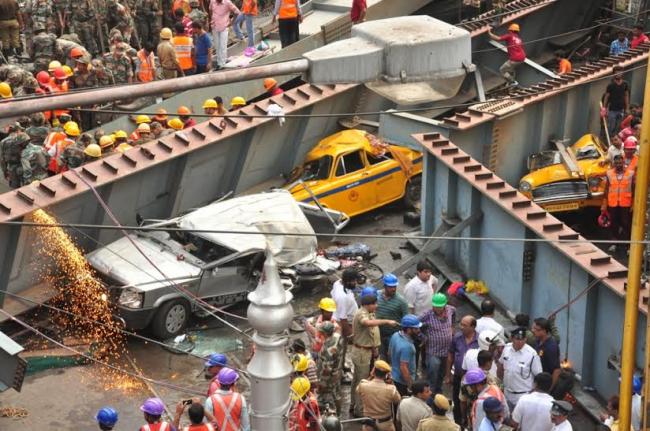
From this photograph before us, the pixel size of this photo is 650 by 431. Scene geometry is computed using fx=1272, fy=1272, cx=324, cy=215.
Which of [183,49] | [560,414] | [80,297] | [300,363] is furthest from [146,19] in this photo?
[560,414]

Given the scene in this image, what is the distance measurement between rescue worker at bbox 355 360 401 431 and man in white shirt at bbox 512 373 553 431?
53.0 inches

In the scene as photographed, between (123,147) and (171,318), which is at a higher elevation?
(123,147)

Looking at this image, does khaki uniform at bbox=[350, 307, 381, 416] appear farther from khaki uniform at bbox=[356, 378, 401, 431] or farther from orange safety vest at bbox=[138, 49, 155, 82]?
orange safety vest at bbox=[138, 49, 155, 82]

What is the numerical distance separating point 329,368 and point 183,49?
1090cm

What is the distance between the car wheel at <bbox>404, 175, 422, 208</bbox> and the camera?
71.0ft

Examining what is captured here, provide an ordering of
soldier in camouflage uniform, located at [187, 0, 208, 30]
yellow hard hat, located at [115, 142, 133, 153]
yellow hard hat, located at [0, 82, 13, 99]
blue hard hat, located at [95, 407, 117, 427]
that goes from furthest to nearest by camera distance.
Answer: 1. soldier in camouflage uniform, located at [187, 0, 208, 30]
2. yellow hard hat, located at [0, 82, 13, 99]
3. yellow hard hat, located at [115, 142, 133, 153]
4. blue hard hat, located at [95, 407, 117, 427]

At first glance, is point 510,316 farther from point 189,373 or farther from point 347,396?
point 189,373

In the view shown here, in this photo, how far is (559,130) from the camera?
2266 cm

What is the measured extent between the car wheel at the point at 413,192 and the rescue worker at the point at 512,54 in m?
4.25

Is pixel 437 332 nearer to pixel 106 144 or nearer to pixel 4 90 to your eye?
pixel 106 144

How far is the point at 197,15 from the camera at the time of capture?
26016 mm

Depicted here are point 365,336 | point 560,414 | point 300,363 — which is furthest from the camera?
point 365,336

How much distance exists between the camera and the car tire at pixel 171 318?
688 inches

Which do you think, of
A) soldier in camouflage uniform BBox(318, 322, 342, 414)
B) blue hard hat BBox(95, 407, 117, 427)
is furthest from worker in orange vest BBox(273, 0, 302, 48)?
blue hard hat BBox(95, 407, 117, 427)
